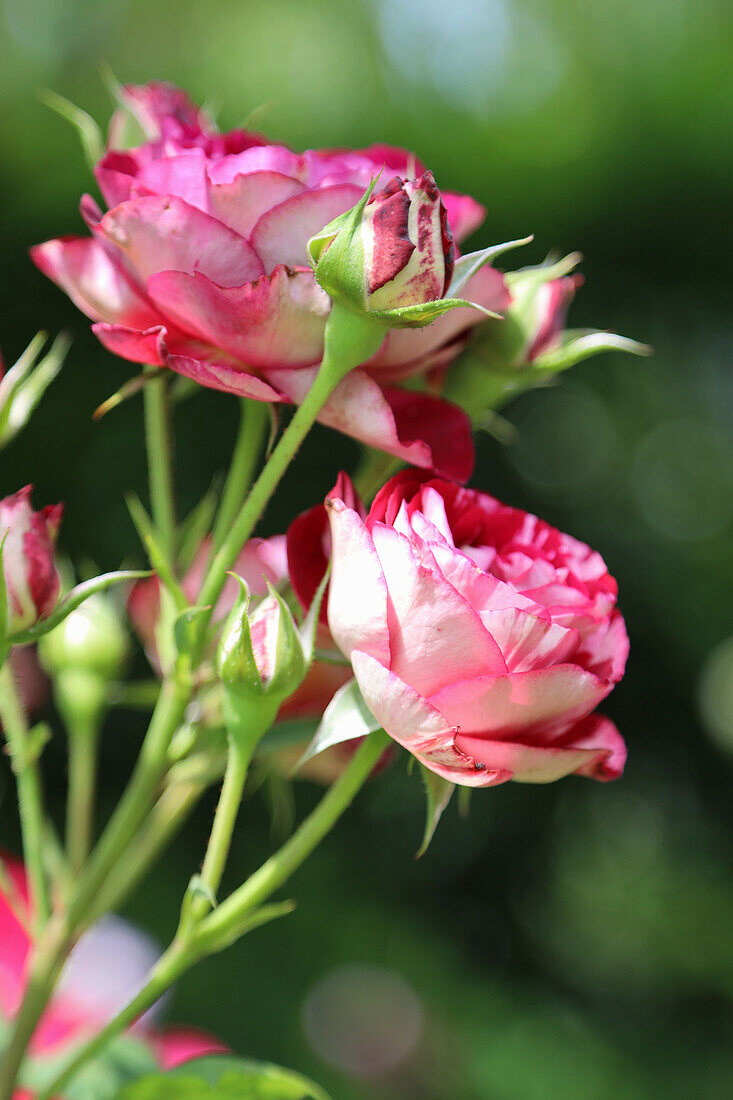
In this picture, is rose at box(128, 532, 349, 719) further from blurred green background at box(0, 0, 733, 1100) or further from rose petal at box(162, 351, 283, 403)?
blurred green background at box(0, 0, 733, 1100)

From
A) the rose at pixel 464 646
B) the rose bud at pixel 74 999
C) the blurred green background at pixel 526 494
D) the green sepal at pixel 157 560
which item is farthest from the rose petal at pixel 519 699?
the blurred green background at pixel 526 494

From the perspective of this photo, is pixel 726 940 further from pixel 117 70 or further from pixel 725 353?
pixel 117 70

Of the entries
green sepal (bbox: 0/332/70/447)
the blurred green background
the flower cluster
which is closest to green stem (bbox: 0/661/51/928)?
the flower cluster

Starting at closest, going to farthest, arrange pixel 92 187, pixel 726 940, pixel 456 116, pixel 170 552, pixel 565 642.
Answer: pixel 565 642 → pixel 170 552 → pixel 92 187 → pixel 456 116 → pixel 726 940

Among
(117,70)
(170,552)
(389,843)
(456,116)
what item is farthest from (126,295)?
(117,70)

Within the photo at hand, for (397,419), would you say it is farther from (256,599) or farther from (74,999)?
(74,999)

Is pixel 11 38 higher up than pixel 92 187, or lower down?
higher up
